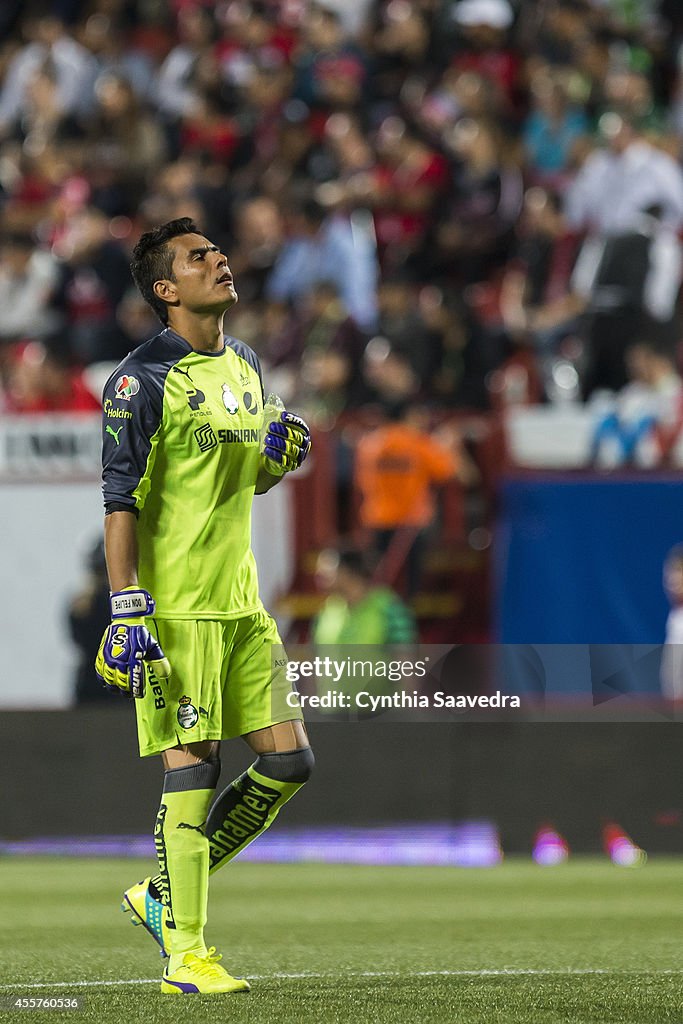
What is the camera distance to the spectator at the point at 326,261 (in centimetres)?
1362

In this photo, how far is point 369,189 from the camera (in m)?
14.0

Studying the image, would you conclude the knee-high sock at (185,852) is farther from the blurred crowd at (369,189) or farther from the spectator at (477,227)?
the spectator at (477,227)

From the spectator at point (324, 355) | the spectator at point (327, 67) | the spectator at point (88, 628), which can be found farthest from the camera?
the spectator at point (327, 67)

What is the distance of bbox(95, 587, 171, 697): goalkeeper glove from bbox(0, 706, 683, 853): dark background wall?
16.1 ft

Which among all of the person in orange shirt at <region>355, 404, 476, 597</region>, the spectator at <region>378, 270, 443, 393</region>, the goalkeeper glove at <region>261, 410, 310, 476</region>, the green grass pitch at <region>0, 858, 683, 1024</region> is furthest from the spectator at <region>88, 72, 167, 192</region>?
the goalkeeper glove at <region>261, 410, 310, 476</region>

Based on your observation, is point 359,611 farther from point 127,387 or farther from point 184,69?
point 184,69

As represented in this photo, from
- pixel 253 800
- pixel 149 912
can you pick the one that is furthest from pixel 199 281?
pixel 149 912

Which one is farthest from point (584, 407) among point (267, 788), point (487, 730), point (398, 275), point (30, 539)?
point (267, 788)

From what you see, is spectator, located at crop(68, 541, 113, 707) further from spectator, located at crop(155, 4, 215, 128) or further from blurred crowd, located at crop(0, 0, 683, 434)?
spectator, located at crop(155, 4, 215, 128)

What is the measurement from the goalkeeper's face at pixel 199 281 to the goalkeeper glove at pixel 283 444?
399 millimetres

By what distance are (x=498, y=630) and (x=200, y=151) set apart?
6117 mm

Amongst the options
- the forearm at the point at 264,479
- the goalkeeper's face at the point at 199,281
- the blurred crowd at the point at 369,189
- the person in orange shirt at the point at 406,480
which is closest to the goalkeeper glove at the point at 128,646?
the forearm at the point at 264,479

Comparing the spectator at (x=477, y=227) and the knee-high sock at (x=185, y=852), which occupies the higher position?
the spectator at (x=477, y=227)

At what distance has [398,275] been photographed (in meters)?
13.1
